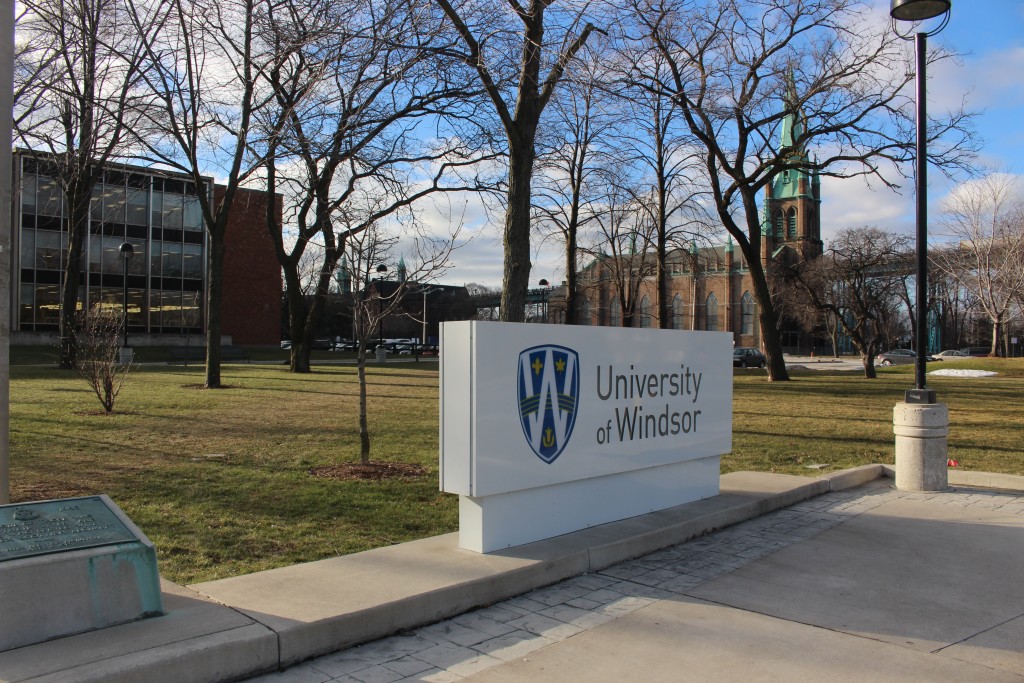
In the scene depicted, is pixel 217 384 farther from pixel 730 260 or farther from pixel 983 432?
pixel 730 260

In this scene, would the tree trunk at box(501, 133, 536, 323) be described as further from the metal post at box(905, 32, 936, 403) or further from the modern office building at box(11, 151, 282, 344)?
the modern office building at box(11, 151, 282, 344)

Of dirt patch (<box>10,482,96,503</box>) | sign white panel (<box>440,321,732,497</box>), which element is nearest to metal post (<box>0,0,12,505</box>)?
dirt patch (<box>10,482,96,503</box>)

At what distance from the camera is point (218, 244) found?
869 inches

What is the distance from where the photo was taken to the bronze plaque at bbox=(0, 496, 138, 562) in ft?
12.8

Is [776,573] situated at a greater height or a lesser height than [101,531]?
lesser

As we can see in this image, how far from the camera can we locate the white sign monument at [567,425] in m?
5.50

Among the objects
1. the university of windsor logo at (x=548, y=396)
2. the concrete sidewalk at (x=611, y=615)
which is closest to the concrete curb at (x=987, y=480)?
the concrete sidewalk at (x=611, y=615)

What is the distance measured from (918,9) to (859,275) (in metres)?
26.4

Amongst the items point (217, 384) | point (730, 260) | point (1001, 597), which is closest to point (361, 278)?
point (1001, 597)

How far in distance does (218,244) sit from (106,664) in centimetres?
2012

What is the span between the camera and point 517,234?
1137 cm

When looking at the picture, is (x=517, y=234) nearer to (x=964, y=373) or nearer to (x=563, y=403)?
(x=563, y=403)

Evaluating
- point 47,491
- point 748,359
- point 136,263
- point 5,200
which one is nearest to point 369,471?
point 47,491

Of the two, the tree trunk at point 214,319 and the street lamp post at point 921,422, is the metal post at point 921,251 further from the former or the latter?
the tree trunk at point 214,319
